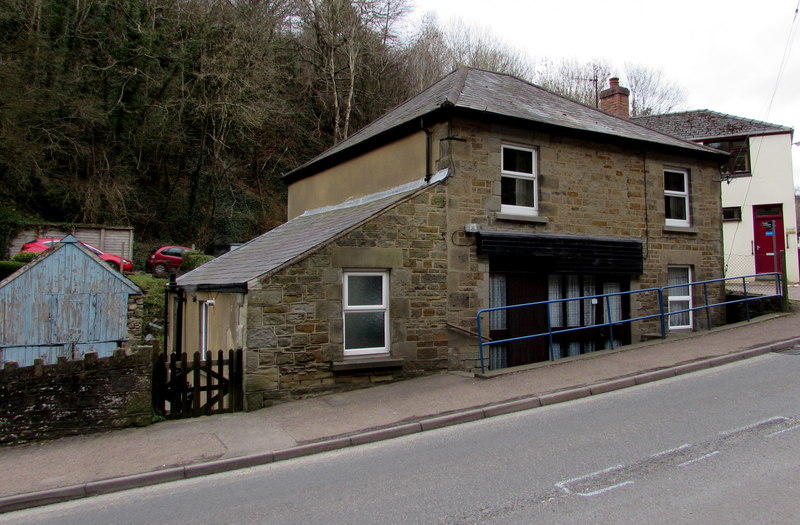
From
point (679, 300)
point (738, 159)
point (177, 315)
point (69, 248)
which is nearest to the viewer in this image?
point (679, 300)

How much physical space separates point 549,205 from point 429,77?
2711 centimetres

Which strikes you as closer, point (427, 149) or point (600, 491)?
point (600, 491)

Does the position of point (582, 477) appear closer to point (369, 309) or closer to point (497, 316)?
point (369, 309)

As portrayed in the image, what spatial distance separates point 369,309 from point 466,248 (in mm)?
2317

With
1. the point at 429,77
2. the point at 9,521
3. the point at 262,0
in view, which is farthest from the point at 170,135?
the point at 9,521

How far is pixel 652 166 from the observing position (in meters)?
13.9

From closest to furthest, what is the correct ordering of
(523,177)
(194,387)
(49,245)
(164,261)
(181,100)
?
(194,387), (523,177), (49,245), (164,261), (181,100)

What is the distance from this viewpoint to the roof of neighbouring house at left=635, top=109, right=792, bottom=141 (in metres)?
24.6

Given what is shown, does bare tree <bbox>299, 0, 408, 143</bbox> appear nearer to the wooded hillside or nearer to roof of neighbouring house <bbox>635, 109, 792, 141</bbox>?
the wooded hillside

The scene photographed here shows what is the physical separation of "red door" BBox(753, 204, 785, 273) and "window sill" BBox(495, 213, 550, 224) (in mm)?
17243

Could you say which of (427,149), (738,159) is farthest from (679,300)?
(738,159)

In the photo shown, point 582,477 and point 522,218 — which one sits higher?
point 522,218

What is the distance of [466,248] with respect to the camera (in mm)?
10906

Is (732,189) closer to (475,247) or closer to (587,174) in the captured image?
(587,174)
